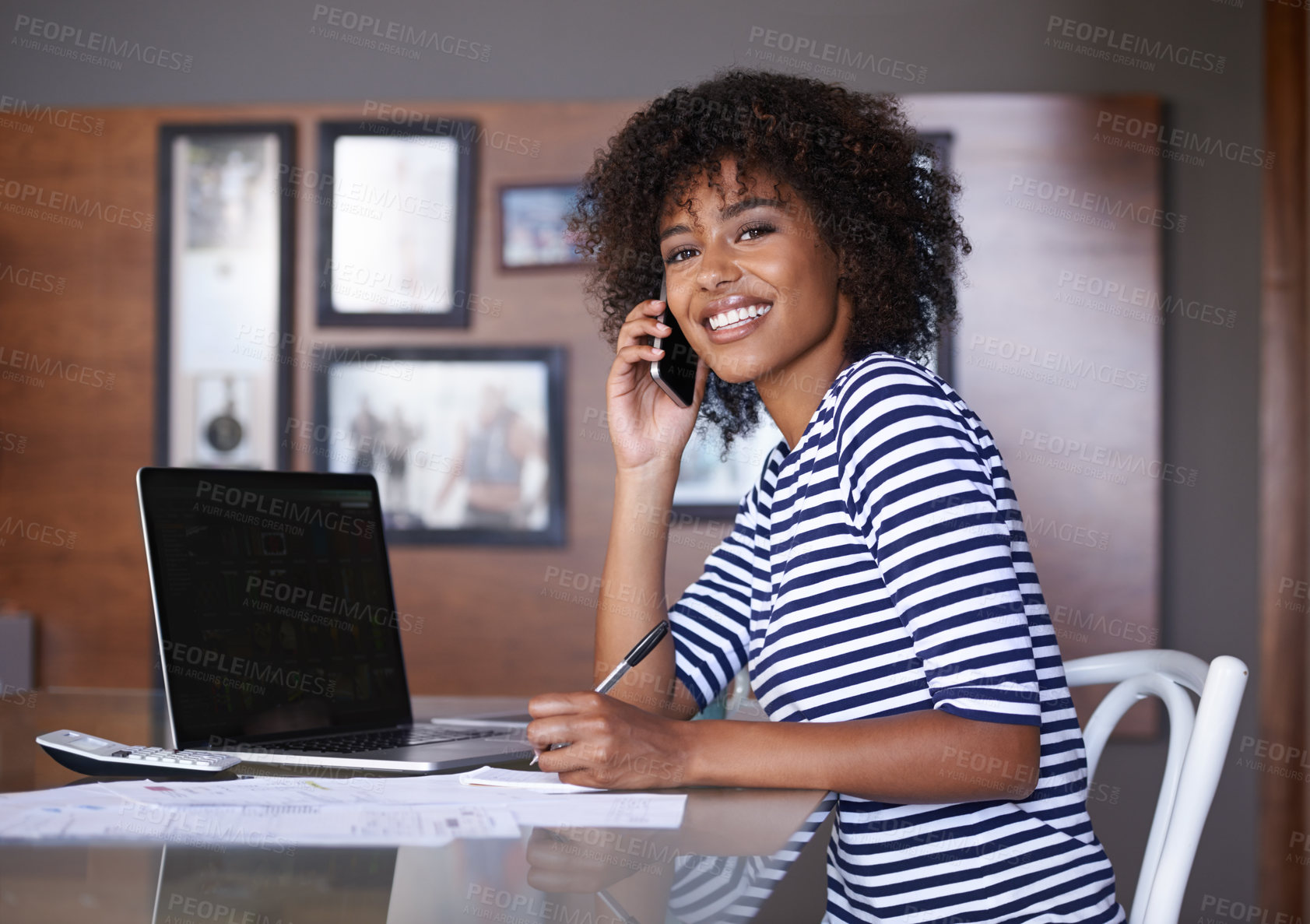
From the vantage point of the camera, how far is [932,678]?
98cm

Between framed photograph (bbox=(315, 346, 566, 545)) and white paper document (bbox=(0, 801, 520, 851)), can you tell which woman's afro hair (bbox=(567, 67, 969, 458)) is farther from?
framed photograph (bbox=(315, 346, 566, 545))

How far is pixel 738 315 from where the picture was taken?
139 cm

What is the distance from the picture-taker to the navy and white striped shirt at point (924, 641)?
971mm

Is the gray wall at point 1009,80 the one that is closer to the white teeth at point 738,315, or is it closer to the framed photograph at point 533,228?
the framed photograph at point 533,228

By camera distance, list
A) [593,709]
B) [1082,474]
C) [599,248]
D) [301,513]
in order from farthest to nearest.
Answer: [1082,474]
[599,248]
[301,513]
[593,709]

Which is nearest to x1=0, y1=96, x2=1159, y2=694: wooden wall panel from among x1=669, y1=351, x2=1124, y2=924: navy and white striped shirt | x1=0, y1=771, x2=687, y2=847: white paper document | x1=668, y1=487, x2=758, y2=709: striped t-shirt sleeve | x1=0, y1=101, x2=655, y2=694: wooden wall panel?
x1=0, y1=101, x2=655, y2=694: wooden wall panel

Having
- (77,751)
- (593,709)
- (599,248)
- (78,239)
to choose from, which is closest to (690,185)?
(599,248)

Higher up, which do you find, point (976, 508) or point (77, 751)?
point (976, 508)

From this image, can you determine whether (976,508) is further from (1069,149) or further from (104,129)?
(104,129)

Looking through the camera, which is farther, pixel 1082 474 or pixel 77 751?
pixel 1082 474

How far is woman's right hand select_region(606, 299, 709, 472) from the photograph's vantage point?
158cm

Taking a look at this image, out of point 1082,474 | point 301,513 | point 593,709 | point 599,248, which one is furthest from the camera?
point 1082,474

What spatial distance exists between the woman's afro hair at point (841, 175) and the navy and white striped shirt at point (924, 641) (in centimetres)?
29

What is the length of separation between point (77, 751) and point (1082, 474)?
7.76 feet
